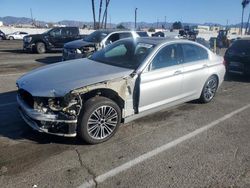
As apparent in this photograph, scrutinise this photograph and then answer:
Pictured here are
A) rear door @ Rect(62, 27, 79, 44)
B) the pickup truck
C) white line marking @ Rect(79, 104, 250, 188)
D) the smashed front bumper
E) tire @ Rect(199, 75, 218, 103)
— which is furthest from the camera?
rear door @ Rect(62, 27, 79, 44)

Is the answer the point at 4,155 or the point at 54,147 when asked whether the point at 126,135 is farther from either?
the point at 4,155

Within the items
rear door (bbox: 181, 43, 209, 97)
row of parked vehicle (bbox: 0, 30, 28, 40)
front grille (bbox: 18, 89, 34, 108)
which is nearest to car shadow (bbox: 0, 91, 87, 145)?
front grille (bbox: 18, 89, 34, 108)

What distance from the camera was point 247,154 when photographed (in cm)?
459

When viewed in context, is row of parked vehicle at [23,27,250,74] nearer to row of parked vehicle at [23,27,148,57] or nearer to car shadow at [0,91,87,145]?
row of parked vehicle at [23,27,148,57]

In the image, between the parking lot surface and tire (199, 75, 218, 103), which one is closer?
the parking lot surface

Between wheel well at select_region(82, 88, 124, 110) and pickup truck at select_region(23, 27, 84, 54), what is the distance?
49.6 ft

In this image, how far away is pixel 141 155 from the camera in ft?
14.5

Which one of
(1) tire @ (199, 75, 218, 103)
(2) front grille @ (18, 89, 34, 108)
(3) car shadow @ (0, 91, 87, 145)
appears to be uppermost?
(2) front grille @ (18, 89, 34, 108)

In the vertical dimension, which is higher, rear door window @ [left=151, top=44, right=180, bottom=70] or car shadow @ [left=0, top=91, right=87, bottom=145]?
rear door window @ [left=151, top=44, right=180, bottom=70]

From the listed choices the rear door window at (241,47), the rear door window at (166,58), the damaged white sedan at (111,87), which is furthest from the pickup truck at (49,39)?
the rear door window at (166,58)

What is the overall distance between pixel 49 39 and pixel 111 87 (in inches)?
621

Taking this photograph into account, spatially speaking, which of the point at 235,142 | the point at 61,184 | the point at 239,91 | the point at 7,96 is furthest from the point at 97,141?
the point at 239,91

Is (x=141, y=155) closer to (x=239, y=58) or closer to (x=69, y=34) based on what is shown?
(x=239, y=58)

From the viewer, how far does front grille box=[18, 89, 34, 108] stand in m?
4.66
